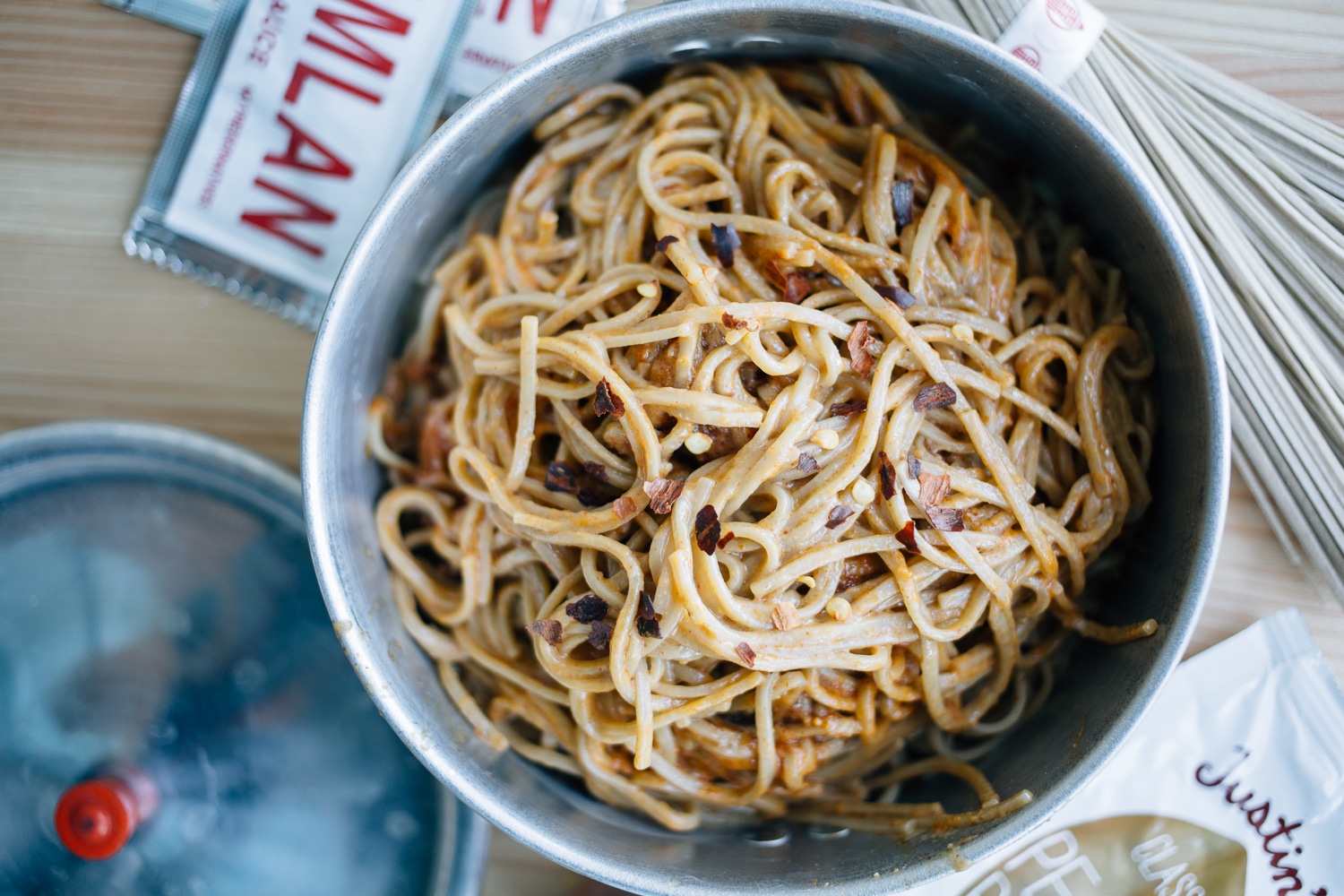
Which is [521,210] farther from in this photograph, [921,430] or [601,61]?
[921,430]

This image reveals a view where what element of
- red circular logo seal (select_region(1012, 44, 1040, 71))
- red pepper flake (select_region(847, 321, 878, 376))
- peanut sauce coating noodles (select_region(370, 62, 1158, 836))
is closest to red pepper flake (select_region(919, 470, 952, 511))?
peanut sauce coating noodles (select_region(370, 62, 1158, 836))

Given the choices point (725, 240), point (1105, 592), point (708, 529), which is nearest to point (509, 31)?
point (725, 240)

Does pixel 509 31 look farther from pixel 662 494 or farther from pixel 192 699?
pixel 192 699

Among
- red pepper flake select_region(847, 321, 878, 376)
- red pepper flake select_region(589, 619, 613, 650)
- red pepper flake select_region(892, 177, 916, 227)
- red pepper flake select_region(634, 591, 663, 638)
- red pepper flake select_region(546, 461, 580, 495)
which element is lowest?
red pepper flake select_region(589, 619, 613, 650)

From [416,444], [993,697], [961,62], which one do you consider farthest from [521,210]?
[993,697]

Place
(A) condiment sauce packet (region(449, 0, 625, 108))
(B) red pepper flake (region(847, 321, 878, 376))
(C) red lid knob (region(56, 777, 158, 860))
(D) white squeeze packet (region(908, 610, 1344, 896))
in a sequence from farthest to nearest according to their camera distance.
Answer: (A) condiment sauce packet (region(449, 0, 625, 108)), (D) white squeeze packet (region(908, 610, 1344, 896)), (C) red lid knob (region(56, 777, 158, 860)), (B) red pepper flake (region(847, 321, 878, 376))

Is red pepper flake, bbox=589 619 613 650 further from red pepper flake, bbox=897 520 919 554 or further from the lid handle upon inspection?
the lid handle
